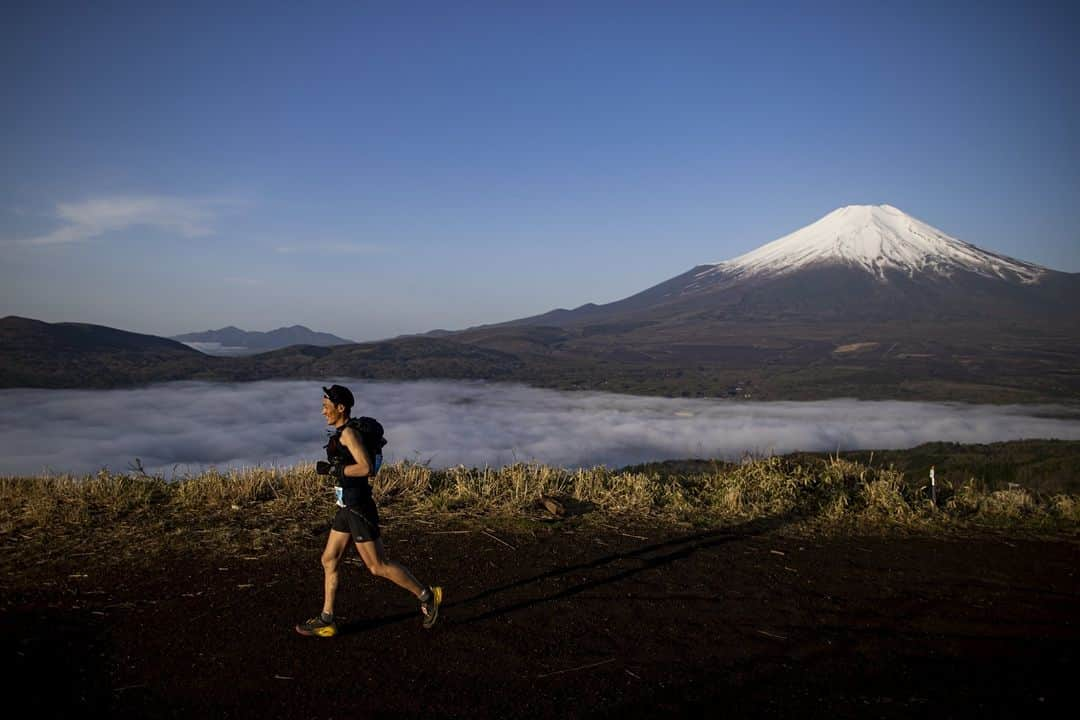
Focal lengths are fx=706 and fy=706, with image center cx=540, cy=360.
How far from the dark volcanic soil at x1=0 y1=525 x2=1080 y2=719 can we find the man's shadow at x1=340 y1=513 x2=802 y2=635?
3cm

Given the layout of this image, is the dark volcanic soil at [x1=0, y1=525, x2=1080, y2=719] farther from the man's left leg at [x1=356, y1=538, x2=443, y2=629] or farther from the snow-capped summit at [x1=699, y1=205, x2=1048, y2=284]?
the snow-capped summit at [x1=699, y1=205, x2=1048, y2=284]

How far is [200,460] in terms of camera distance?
59.6 m

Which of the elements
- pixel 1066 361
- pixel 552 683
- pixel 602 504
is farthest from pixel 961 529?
pixel 1066 361

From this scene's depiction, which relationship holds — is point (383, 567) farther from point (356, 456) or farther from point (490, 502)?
point (490, 502)

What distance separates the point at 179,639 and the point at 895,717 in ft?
14.1

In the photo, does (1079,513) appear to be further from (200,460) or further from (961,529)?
(200,460)

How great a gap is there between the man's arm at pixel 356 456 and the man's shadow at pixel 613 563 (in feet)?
3.50

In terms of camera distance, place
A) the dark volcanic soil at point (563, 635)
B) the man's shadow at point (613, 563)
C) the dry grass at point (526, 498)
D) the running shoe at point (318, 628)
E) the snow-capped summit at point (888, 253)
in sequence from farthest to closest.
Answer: the snow-capped summit at point (888, 253)
the dry grass at point (526, 498)
the man's shadow at point (613, 563)
the running shoe at point (318, 628)
the dark volcanic soil at point (563, 635)

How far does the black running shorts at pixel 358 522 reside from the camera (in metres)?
4.82

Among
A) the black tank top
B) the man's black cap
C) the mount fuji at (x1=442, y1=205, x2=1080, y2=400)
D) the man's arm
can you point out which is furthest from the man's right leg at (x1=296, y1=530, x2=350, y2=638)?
the mount fuji at (x1=442, y1=205, x2=1080, y2=400)

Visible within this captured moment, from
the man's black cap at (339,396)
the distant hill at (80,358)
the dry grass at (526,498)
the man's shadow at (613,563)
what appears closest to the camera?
the man's black cap at (339,396)

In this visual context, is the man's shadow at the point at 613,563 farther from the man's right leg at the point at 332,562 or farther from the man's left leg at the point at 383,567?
the man's left leg at the point at 383,567

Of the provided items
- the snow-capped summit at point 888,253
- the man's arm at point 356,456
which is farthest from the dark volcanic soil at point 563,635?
the snow-capped summit at point 888,253

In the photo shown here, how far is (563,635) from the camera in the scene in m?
4.84
